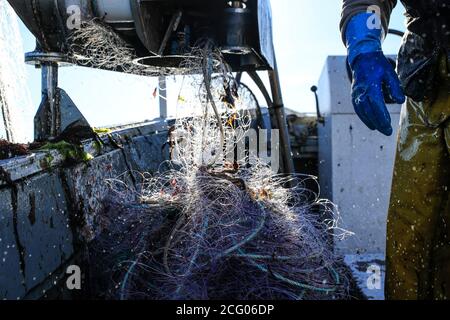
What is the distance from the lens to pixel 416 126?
2.13 meters

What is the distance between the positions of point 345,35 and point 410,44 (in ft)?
1.08

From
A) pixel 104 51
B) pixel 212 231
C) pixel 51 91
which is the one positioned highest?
pixel 104 51

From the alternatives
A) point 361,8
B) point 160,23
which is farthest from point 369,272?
point 160,23

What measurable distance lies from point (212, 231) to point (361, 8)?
131cm

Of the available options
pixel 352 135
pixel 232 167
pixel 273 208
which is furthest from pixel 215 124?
pixel 352 135

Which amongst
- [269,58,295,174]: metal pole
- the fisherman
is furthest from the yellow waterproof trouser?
[269,58,295,174]: metal pole

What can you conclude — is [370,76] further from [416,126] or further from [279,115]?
[279,115]

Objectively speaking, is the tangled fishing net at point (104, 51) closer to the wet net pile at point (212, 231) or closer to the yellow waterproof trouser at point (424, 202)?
the wet net pile at point (212, 231)

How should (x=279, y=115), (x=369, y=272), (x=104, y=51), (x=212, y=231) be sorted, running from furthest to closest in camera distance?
(x=279, y=115) → (x=369, y=272) → (x=104, y=51) → (x=212, y=231)

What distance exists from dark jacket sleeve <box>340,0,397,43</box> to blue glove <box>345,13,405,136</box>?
4 centimetres

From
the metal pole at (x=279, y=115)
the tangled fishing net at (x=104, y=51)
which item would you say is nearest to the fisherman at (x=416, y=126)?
the tangled fishing net at (x=104, y=51)

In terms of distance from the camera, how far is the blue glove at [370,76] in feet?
6.84

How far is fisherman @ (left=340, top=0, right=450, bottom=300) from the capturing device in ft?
6.73

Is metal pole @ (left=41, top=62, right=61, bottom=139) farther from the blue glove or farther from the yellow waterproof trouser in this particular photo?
the yellow waterproof trouser
